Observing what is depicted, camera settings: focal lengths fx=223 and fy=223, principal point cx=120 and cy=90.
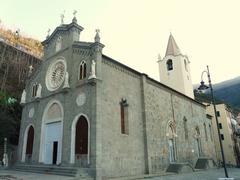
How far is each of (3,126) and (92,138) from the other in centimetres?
1579

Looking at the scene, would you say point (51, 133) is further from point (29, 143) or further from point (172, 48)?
point (172, 48)

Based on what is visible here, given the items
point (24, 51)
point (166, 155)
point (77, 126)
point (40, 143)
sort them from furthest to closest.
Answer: point (24, 51), point (166, 155), point (40, 143), point (77, 126)

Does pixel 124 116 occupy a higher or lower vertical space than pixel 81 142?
higher

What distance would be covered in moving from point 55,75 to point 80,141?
A: 8.22m

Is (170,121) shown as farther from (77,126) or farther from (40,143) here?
(40,143)

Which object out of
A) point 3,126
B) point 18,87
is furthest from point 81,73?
point 18,87

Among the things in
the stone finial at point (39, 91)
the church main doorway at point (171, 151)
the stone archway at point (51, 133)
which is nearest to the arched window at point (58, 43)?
the stone finial at point (39, 91)

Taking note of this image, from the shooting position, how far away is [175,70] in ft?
124

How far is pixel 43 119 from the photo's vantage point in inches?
840

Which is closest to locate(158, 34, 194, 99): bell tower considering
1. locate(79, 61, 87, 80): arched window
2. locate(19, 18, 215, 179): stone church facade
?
locate(19, 18, 215, 179): stone church facade

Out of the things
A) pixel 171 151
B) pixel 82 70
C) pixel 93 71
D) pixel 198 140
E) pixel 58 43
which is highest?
pixel 58 43

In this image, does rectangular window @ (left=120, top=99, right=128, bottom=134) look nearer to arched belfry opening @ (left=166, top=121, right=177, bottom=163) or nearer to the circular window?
the circular window

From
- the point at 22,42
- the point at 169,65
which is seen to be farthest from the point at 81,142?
the point at 22,42

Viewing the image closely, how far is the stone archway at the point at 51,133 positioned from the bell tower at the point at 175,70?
22581 mm
